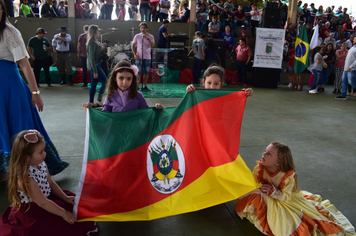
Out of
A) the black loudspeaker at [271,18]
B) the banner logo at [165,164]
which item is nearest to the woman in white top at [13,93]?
the banner logo at [165,164]

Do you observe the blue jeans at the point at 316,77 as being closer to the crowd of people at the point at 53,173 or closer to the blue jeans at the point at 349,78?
the blue jeans at the point at 349,78

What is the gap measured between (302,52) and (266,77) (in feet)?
4.66

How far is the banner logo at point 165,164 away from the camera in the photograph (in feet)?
7.86

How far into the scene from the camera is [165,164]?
243 centimetres

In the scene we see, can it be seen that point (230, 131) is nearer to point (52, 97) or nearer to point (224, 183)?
point (224, 183)

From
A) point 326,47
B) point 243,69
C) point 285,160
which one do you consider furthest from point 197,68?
point 285,160

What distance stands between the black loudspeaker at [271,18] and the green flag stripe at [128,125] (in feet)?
29.2

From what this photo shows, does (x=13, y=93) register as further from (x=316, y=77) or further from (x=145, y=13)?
(x=145, y=13)

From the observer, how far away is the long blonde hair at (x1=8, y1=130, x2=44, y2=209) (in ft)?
6.33

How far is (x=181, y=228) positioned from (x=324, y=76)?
9.87 metres

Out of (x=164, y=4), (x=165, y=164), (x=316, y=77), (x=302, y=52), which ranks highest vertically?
(x=164, y=4)

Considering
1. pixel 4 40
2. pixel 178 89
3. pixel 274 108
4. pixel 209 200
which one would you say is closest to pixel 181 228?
pixel 209 200

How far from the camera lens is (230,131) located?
2.47m

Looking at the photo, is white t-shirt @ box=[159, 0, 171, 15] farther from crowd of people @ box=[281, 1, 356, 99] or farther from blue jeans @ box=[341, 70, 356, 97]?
blue jeans @ box=[341, 70, 356, 97]
